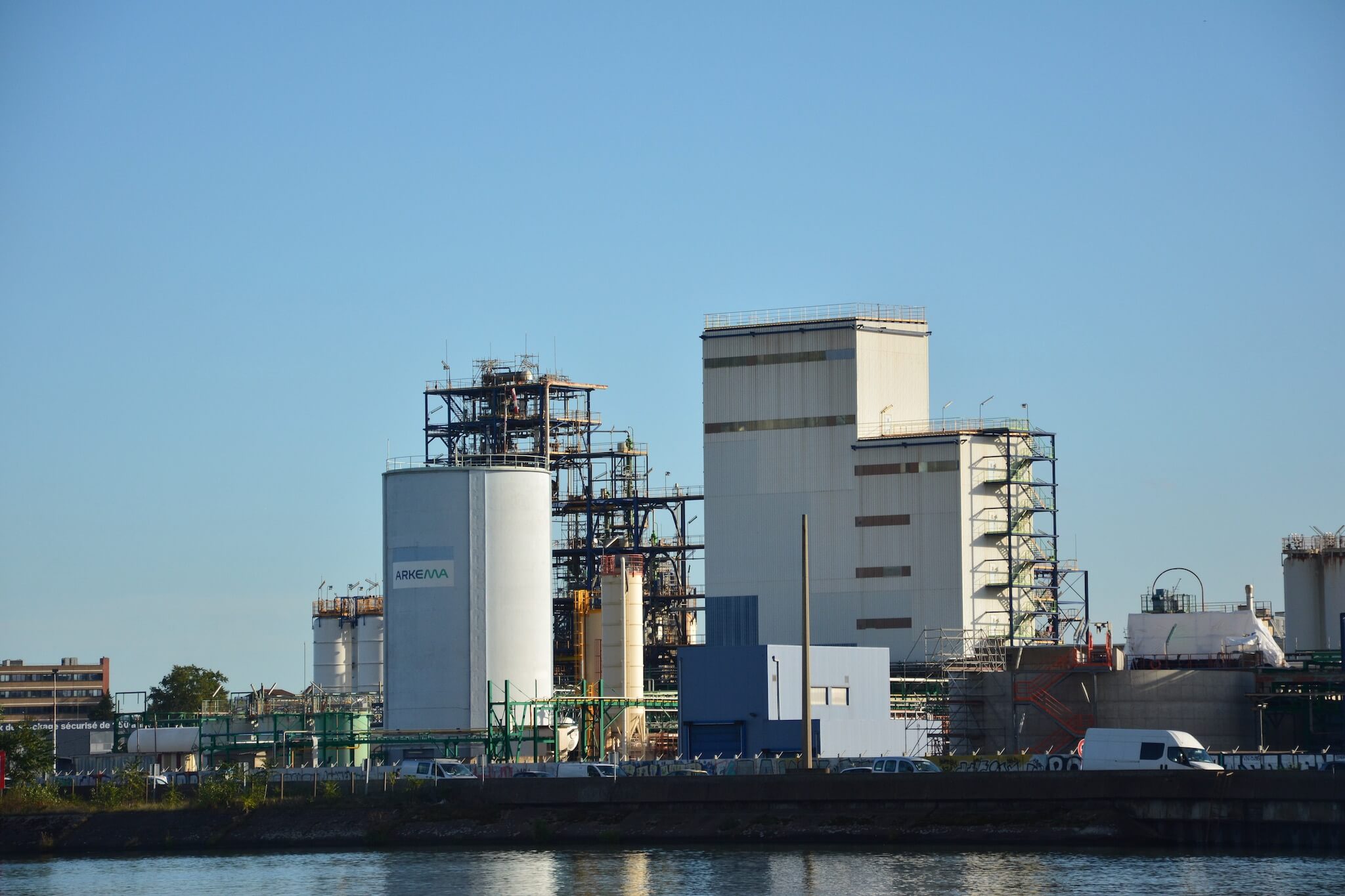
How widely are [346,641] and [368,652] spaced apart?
4.06 m

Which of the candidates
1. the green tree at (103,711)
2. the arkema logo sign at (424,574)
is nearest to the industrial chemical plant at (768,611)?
the arkema logo sign at (424,574)

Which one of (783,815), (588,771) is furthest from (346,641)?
Answer: (783,815)

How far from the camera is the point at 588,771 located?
69.1 m

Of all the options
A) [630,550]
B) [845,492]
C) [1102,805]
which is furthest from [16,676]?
[1102,805]

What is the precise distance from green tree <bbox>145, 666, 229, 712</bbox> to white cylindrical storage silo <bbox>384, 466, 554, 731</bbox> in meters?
76.1

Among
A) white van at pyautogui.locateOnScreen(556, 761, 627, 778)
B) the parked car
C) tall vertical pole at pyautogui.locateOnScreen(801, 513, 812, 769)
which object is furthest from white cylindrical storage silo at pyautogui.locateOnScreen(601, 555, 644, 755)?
the parked car

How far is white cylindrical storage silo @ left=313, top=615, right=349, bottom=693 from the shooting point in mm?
124562

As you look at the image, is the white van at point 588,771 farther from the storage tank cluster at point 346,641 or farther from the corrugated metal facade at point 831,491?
the storage tank cluster at point 346,641

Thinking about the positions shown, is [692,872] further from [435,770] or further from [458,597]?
[458,597]

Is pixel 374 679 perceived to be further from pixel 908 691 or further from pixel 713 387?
pixel 908 691

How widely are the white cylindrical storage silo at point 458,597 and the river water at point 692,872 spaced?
591 inches

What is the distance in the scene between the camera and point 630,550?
359 ft

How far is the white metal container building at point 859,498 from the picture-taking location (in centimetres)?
9844

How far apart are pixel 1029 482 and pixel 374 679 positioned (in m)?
44.6
